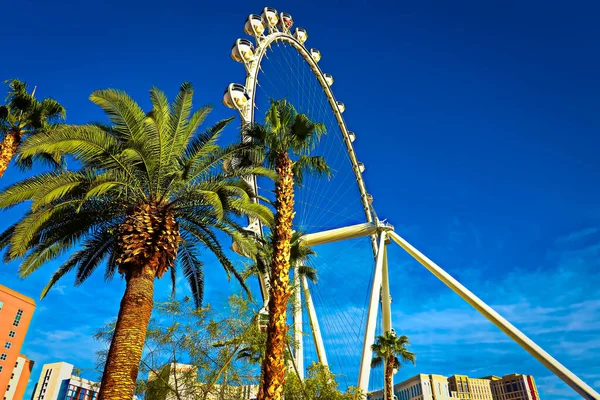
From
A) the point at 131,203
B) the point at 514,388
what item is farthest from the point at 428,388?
the point at 131,203

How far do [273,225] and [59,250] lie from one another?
20.9 ft

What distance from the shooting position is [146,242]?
12039 mm

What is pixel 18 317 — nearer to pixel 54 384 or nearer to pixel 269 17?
pixel 269 17

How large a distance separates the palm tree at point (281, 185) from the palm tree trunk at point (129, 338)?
3.10 m

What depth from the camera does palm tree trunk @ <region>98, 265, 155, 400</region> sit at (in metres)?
10.4

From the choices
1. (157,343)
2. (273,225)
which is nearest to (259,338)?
(157,343)

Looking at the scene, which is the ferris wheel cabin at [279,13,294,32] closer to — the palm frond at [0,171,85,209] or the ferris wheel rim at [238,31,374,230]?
the ferris wheel rim at [238,31,374,230]

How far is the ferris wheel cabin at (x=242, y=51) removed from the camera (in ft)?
96.1

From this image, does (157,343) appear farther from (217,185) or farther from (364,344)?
(364,344)

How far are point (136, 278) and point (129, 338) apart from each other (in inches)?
60.2

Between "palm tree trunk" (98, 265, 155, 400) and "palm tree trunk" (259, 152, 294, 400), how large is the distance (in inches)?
121

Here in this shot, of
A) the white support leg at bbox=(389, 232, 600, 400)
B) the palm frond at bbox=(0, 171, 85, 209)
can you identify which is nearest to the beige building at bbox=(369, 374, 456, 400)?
the white support leg at bbox=(389, 232, 600, 400)

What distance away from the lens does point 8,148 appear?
18094mm

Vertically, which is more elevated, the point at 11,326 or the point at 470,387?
the point at 470,387
